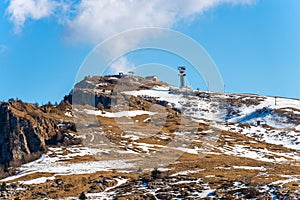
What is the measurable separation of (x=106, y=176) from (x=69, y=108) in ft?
252

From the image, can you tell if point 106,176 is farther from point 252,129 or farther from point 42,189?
point 252,129

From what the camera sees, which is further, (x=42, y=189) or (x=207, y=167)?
(x=207, y=167)

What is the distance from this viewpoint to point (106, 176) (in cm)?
8512

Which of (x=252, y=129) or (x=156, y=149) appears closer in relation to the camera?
(x=156, y=149)

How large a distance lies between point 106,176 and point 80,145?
3411 centimetres

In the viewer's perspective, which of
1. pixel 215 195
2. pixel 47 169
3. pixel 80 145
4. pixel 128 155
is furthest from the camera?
pixel 80 145

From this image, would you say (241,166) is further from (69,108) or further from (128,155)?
(69,108)

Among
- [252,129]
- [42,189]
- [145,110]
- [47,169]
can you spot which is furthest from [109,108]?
[42,189]

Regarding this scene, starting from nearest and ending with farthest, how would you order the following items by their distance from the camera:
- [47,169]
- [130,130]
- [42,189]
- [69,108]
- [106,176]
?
[42,189] → [106,176] → [47,169] → [130,130] → [69,108]

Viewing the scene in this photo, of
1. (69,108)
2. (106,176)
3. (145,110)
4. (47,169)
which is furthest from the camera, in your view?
(145,110)

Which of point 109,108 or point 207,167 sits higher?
point 109,108

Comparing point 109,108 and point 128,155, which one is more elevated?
point 109,108

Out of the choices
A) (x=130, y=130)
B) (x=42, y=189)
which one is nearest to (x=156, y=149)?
(x=130, y=130)

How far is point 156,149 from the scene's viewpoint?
122 m
